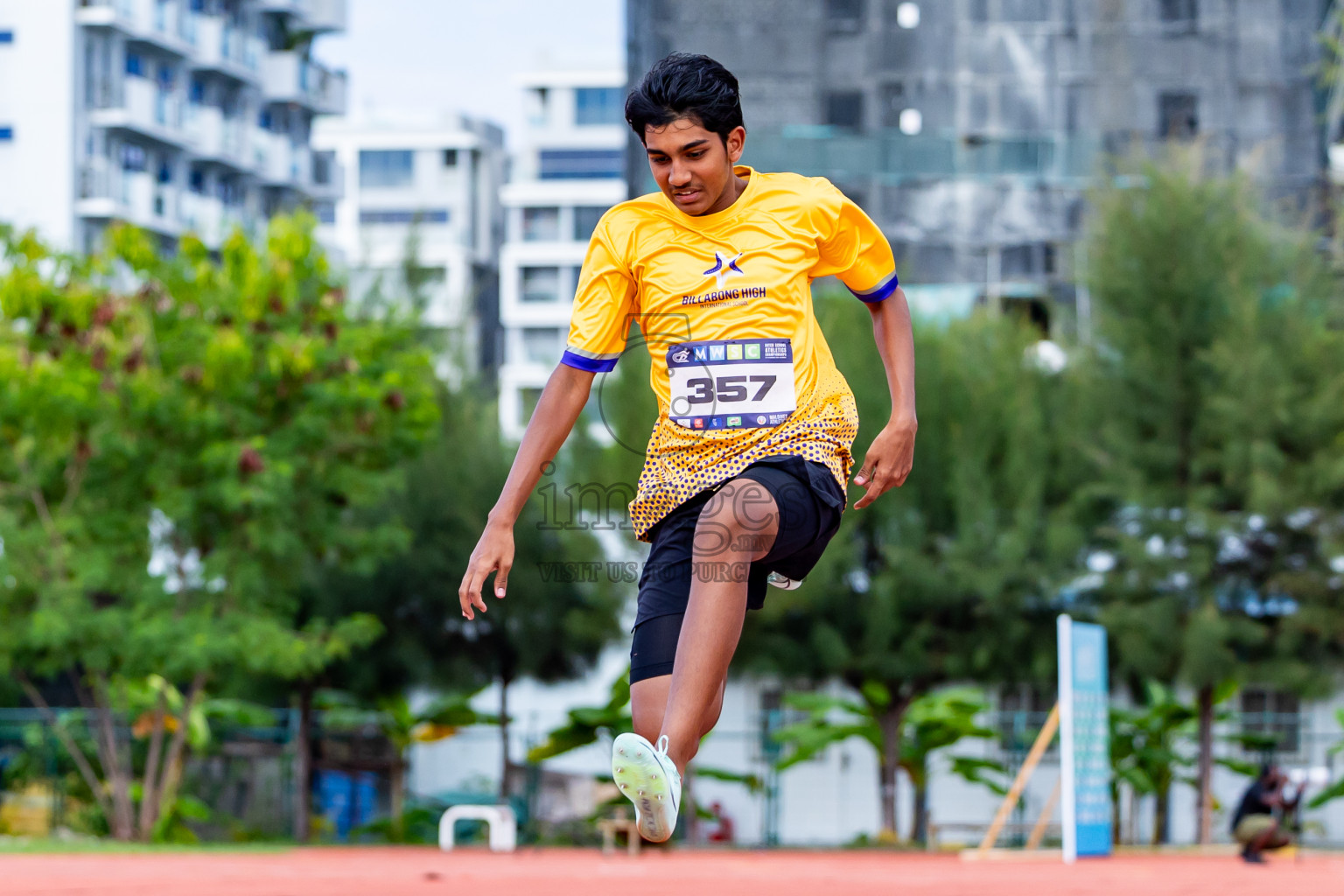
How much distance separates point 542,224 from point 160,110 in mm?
26120

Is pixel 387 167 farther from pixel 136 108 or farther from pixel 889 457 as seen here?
pixel 889 457

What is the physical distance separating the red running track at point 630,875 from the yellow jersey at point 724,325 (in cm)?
832

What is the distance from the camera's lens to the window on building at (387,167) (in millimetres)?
71562

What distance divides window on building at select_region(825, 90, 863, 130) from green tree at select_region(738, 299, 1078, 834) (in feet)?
39.9

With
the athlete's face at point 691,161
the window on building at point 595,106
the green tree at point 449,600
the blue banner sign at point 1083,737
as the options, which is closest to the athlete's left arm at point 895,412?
the athlete's face at point 691,161

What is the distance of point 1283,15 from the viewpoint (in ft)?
106

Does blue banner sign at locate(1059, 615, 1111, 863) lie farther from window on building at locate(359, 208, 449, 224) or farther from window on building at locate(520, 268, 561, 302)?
window on building at locate(359, 208, 449, 224)

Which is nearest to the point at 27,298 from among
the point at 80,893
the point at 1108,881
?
the point at 80,893

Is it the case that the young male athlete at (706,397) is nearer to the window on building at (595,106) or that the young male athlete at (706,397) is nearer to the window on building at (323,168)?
the window on building at (323,168)

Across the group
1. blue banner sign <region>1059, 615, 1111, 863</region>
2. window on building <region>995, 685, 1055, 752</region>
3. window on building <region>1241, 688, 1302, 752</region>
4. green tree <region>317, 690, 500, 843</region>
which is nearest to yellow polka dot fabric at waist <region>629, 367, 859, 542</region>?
blue banner sign <region>1059, 615, 1111, 863</region>

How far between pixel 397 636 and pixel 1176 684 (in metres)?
10.2

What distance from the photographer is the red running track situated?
1241 centimetres

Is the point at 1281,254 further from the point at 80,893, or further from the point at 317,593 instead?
the point at 80,893

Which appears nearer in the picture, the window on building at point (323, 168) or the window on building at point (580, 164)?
the window on building at point (323, 168)
